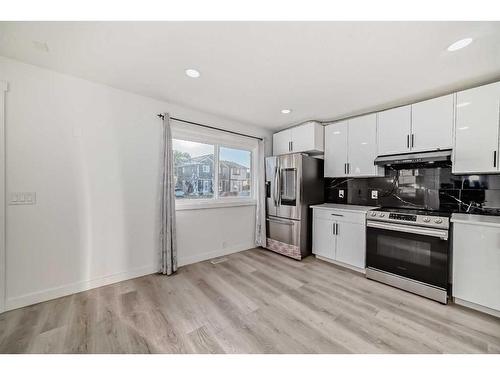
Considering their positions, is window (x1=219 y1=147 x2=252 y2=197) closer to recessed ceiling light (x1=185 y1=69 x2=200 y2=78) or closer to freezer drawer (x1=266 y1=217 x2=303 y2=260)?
freezer drawer (x1=266 y1=217 x2=303 y2=260)

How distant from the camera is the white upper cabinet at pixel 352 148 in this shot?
2852 millimetres

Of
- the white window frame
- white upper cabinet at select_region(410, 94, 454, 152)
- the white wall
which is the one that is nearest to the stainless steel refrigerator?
the white window frame

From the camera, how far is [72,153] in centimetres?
211

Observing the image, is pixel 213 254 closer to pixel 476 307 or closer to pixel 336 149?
pixel 336 149

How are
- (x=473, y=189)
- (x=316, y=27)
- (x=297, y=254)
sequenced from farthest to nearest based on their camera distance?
(x=297, y=254) < (x=473, y=189) < (x=316, y=27)

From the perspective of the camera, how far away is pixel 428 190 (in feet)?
8.61

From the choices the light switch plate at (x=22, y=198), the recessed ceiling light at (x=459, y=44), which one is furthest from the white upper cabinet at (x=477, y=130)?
the light switch plate at (x=22, y=198)

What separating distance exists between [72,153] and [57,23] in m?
1.24

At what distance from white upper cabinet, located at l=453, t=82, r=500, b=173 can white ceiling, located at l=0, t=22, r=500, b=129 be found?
7.4 inches

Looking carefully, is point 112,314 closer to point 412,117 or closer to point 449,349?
point 449,349

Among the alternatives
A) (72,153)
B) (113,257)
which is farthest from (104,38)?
(113,257)

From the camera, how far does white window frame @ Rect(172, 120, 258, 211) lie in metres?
2.95

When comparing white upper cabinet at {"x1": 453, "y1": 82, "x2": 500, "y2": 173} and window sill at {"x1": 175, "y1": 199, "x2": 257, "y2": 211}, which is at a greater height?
white upper cabinet at {"x1": 453, "y1": 82, "x2": 500, "y2": 173}

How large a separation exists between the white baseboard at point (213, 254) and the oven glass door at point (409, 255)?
203 centimetres
